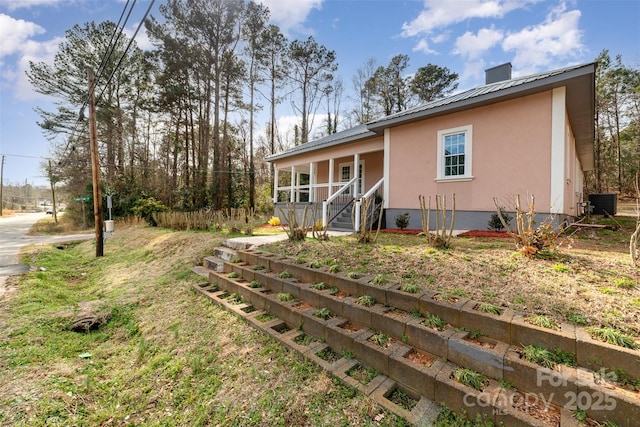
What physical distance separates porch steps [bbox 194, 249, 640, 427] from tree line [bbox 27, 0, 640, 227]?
16118 millimetres

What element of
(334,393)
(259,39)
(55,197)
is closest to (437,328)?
(334,393)

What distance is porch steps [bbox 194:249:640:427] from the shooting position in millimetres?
1531

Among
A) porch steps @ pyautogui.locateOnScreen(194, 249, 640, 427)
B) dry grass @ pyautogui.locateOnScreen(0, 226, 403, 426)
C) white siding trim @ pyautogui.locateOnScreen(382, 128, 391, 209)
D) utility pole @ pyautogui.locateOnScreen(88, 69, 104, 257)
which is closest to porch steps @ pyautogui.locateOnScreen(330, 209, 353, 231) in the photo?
white siding trim @ pyautogui.locateOnScreen(382, 128, 391, 209)

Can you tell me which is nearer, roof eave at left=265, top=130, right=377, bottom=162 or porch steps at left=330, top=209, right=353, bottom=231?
porch steps at left=330, top=209, right=353, bottom=231

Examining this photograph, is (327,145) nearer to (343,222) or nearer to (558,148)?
(343,222)

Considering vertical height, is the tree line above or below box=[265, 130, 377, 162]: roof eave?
above

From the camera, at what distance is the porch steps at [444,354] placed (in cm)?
153

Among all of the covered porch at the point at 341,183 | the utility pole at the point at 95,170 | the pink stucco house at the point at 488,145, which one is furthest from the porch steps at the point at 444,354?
the utility pole at the point at 95,170

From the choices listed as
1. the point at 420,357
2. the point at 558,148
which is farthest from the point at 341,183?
the point at 420,357

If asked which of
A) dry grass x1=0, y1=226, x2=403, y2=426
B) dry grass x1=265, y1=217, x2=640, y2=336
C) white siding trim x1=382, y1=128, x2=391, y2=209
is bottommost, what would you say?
dry grass x1=0, y1=226, x2=403, y2=426

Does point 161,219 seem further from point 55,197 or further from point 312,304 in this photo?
point 55,197

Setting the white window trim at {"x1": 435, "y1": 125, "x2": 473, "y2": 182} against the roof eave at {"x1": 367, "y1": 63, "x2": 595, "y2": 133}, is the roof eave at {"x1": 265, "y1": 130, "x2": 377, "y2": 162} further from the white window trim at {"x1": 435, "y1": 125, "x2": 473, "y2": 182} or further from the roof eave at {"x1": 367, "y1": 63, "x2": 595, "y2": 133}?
the white window trim at {"x1": 435, "y1": 125, "x2": 473, "y2": 182}

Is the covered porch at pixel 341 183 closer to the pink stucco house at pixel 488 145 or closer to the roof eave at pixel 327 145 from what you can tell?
the pink stucco house at pixel 488 145

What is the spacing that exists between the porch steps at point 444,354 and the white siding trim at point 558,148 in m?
5.18
